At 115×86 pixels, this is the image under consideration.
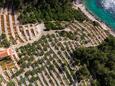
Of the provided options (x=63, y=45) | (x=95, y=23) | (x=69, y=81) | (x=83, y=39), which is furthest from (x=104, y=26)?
(x=69, y=81)

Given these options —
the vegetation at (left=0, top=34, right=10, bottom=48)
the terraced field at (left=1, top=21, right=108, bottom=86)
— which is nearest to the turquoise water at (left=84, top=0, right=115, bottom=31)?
the terraced field at (left=1, top=21, right=108, bottom=86)

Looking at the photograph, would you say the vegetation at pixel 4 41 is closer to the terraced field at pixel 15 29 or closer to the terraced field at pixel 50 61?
the terraced field at pixel 15 29

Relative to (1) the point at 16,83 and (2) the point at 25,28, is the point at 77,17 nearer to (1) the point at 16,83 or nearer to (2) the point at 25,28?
(2) the point at 25,28

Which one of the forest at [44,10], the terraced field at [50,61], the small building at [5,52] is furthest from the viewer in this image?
the forest at [44,10]

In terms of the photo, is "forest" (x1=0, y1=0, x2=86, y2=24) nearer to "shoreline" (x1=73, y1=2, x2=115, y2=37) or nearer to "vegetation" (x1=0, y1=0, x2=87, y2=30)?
"vegetation" (x1=0, y1=0, x2=87, y2=30)

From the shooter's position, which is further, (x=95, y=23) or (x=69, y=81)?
(x=95, y=23)

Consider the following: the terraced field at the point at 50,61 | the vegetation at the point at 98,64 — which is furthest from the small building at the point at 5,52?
the vegetation at the point at 98,64
